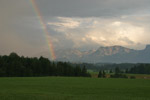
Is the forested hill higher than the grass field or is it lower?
higher

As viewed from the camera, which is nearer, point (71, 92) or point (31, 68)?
point (71, 92)

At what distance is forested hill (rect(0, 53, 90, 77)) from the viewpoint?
11281 centimetres

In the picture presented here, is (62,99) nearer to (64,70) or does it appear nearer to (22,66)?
(22,66)

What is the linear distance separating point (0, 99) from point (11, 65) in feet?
296

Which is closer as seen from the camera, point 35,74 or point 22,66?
point 22,66

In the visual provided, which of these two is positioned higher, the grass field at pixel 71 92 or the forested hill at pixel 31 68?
the forested hill at pixel 31 68

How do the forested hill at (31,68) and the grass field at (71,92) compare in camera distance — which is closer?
the grass field at (71,92)

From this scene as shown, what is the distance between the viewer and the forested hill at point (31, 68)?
112812mm

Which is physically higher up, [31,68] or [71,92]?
[31,68]

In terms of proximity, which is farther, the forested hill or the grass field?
the forested hill

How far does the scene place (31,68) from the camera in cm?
12238

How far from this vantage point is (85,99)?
1068 inches

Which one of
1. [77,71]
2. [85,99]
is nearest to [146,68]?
[77,71]

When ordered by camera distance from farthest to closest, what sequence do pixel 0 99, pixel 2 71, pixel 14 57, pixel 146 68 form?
pixel 146 68, pixel 14 57, pixel 2 71, pixel 0 99
